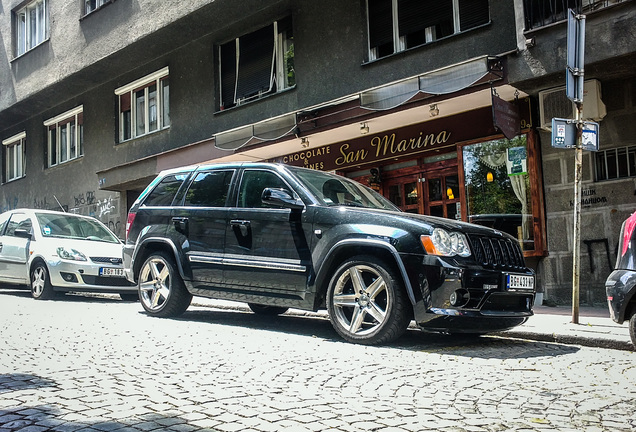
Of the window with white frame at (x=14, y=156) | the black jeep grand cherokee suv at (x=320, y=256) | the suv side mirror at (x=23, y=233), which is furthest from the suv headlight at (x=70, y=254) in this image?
the window with white frame at (x=14, y=156)

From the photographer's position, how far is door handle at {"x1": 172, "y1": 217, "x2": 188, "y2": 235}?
24.9ft

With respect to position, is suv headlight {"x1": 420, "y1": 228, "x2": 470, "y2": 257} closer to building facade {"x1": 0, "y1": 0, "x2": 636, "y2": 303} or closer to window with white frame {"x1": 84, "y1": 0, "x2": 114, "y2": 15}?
building facade {"x1": 0, "y1": 0, "x2": 636, "y2": 303}

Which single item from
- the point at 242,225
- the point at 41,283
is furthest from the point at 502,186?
the point at 41,283

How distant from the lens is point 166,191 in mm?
8203

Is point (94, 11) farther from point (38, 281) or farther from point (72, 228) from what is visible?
point (38, 281)

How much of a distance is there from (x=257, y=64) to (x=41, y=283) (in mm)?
7213

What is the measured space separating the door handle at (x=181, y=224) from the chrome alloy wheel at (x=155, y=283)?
1.50 ft

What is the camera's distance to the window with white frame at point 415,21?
1123 centimetres

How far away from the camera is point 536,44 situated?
9266mm

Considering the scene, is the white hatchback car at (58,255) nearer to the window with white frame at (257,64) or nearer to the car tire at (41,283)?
the car tire at (41,283)

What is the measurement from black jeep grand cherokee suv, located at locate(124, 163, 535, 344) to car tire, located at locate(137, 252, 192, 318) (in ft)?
0.05

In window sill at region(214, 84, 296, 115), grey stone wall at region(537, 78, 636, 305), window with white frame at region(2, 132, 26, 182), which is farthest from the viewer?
window with white frame at region(2, 132, 26, 182)

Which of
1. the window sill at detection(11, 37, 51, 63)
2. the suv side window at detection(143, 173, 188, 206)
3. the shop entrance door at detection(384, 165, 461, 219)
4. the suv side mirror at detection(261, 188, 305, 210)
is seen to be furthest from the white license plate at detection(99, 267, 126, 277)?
the window sill at detection(11, 37, 51, 63)

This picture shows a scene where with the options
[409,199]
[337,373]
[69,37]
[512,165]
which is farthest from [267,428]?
[69,37]
